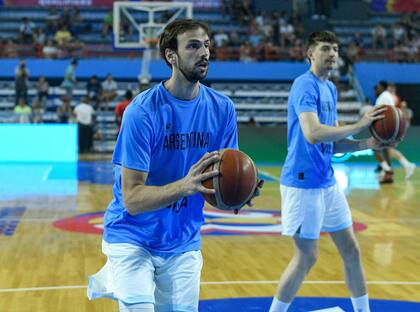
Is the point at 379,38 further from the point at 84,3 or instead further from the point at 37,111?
the point at 37,111

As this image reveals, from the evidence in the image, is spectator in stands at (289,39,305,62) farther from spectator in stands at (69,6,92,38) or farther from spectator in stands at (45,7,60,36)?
spectator in stands at (45,7,60,36)

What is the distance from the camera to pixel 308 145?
5.96m

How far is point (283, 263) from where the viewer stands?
8.73 m

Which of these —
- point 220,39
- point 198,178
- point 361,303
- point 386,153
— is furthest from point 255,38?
point 198,178

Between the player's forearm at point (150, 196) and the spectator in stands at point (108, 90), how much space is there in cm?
2259

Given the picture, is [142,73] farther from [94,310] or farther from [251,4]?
[94,310]

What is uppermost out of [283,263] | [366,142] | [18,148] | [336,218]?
[366,142]

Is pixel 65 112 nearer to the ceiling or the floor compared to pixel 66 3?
nearer to the floor

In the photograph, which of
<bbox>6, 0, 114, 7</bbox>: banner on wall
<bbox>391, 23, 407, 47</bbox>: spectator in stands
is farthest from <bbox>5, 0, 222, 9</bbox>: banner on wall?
<bbox>391, 23, 407, 47</bbox>: spectator in stands

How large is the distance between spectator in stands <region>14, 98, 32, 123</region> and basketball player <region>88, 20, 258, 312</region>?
19782 mm

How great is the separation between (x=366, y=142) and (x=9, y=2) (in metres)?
27.6

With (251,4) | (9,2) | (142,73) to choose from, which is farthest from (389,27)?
(9,2)

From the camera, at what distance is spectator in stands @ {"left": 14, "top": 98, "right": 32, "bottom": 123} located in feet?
77.5

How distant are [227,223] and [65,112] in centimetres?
1501
